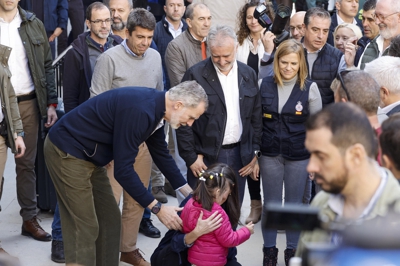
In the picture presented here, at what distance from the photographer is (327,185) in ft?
7.60

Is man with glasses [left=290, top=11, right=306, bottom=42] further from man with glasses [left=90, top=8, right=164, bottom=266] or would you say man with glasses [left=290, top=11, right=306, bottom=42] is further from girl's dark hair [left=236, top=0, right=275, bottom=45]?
man with glasses [left=90, top=8, right=164, bottom=266]

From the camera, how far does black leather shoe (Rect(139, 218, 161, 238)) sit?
613cm

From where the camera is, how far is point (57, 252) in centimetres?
559

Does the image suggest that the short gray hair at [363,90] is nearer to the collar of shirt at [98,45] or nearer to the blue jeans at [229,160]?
the blue jeans at [229,160]

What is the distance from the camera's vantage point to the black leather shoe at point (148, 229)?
613cm

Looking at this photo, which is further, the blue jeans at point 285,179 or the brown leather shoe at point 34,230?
the brown leather shoe at point 34,230

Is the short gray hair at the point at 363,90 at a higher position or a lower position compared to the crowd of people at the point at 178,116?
higher

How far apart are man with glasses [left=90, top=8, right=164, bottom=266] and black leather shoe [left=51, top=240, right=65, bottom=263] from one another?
0.50 m

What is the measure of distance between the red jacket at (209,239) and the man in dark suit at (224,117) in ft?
2.64

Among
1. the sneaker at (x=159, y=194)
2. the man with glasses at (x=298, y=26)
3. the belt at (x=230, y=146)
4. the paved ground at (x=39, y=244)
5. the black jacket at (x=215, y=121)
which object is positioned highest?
the man with glasses at (x=298, y=26)

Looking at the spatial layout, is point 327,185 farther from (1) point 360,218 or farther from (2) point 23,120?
(2) point 23,120

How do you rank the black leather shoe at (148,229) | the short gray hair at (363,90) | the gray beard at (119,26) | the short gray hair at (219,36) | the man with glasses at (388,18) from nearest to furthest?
the short gray hair at (363,90), the short gray hair at (219,36), the man with glasses at (388,18), the black leather shoe at (148,229), the gray beard at (119,26)

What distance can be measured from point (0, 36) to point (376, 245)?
488 cm

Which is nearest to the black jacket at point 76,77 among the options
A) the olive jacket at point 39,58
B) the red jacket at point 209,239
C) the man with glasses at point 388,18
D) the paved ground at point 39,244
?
the olive jacket at point 39,58
